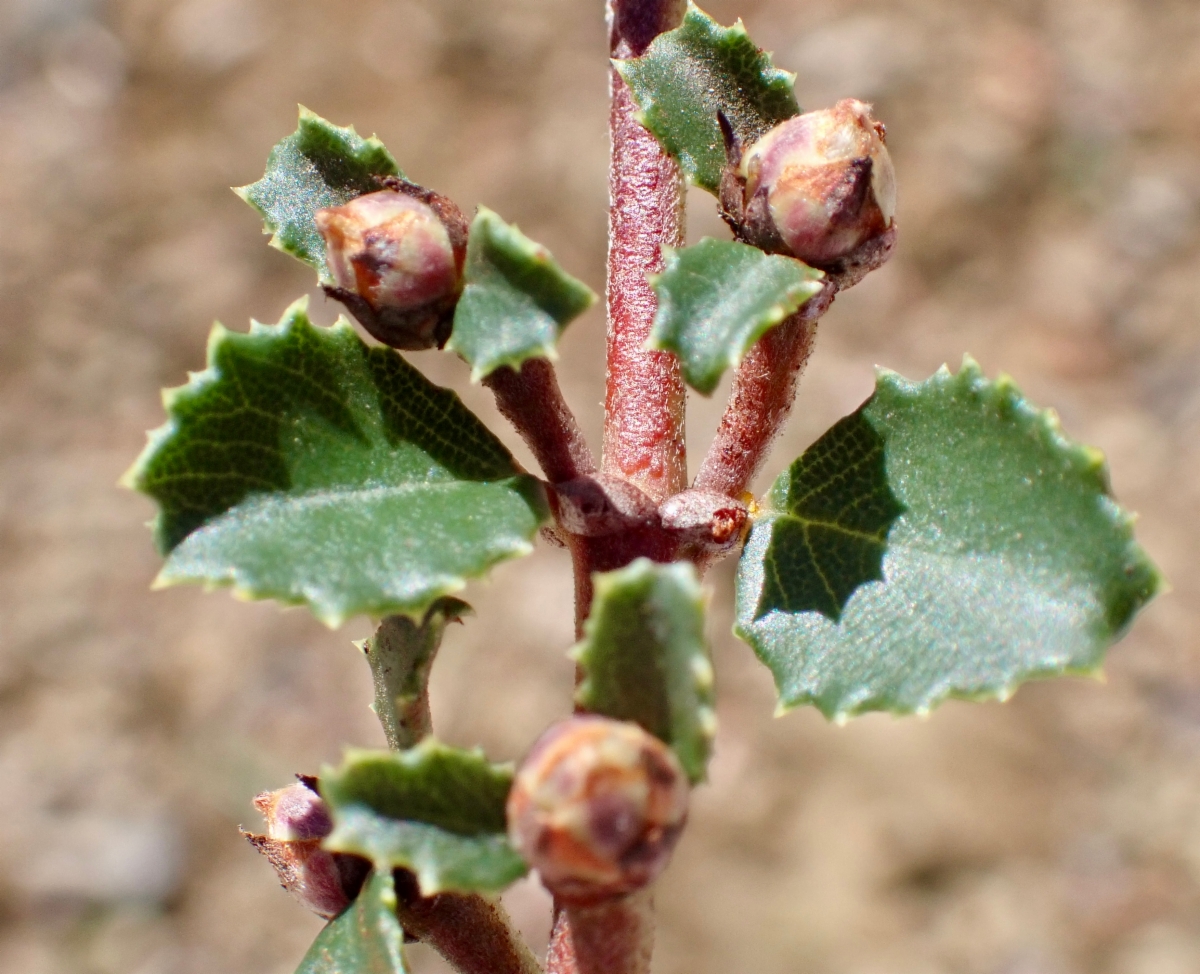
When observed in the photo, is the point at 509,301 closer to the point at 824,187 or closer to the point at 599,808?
the point at 824,187

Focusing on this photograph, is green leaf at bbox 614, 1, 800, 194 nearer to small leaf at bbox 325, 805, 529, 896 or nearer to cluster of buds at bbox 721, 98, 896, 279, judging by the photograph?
cluster of buds at bbox 721, 98, 896, 279

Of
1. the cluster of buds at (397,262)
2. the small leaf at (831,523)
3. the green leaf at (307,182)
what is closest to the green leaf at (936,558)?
the small leaf at (831,523)

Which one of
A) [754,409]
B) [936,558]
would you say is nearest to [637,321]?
[754,409]

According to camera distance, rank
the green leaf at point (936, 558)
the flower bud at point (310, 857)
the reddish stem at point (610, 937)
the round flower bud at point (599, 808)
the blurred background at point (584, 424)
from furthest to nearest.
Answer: the blurred background at point (584, 424) → the flower bud at point (310, 857) → the green leaf at point (936, 558) → the reddish stem at point (610, 937) → the round flower bud at point (599, 808)

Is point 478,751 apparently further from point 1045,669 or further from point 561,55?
point 561,55

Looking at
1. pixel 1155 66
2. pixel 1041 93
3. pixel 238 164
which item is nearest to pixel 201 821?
pixel 238 164

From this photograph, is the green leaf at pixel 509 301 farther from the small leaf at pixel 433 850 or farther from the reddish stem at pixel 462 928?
the reddish stem at pixel 462 928
